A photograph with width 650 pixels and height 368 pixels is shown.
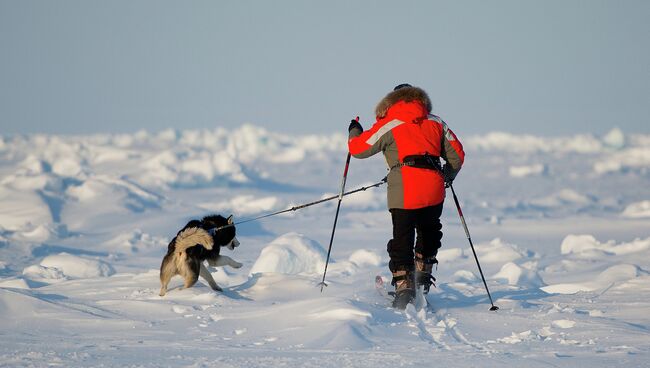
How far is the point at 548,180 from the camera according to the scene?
67.1 m

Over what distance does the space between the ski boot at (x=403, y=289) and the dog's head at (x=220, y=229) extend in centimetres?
187

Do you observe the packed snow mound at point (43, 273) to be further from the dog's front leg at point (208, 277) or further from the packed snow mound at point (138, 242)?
the packed snow mound at point (138, 242)

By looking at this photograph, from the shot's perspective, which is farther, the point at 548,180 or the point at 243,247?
the point at 548,180

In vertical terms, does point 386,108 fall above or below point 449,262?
below

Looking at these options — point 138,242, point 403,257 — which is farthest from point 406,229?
point 138,242

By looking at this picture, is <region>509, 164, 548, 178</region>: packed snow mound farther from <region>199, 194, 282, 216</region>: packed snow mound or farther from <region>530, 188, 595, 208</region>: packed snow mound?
<region>199, 194, 282, 216</region>: packed snow mound

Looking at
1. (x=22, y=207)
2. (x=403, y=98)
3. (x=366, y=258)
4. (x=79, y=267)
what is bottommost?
(x=403, y=98)

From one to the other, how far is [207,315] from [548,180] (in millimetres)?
65410

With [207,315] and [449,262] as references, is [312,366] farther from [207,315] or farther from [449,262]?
[449,262]

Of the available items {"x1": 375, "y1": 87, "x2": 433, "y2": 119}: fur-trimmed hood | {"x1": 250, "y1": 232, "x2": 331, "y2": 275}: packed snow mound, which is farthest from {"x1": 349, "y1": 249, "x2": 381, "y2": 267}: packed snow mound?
{"x1": 375, "y1": 87, "x2": 433, "y2": 119}: fur-trimmed hood

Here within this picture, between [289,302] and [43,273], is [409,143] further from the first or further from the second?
[43,273]

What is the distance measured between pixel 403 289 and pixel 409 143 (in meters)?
1.10

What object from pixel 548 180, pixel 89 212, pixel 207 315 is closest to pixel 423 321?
pixel 207 315

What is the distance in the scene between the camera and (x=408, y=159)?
553cm
